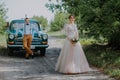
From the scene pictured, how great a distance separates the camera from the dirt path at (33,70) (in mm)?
12853

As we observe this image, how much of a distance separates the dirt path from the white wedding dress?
0.30m

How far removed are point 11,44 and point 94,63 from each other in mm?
4755

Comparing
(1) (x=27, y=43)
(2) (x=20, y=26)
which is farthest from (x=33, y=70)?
(2) (x=20, y=26)

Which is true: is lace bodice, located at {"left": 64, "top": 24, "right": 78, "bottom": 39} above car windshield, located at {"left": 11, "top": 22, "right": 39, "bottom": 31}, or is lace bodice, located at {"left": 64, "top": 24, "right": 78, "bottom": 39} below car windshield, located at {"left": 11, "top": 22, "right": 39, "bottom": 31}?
above

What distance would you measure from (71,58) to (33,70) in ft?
5.61

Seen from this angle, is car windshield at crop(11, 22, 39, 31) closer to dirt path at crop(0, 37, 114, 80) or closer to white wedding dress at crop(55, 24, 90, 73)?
dirt path at crop(0, 37, 114, 80)

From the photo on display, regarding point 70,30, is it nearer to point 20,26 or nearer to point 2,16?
point 20,26

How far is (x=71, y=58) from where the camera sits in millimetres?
13797

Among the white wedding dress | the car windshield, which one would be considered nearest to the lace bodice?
the white wedding dress

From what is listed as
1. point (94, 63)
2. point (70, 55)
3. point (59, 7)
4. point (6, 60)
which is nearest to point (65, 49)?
point (70, 55)

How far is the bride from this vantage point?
13.6 meters

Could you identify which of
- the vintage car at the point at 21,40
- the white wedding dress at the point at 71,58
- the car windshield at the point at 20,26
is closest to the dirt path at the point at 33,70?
the white wedding dress at the point at 71,58

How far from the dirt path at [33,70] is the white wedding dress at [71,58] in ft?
0.98

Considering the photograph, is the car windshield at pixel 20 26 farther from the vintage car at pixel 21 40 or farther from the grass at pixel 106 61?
the grass at pixel 106 61
